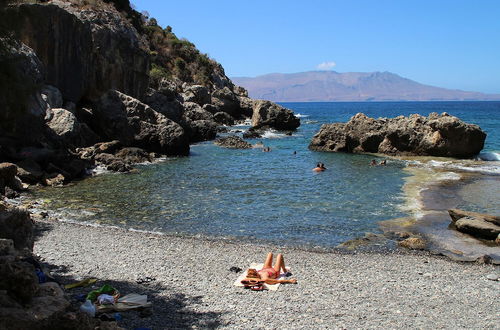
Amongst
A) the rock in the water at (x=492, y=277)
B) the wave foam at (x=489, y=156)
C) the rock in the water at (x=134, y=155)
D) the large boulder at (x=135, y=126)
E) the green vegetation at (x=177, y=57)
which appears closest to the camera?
the rock in the water at (x=492, y=277)

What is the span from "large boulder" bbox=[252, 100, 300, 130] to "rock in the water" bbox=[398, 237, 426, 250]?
49.4 m

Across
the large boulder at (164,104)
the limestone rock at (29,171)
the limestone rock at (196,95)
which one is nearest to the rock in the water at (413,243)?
the limestone rock at (29,171)

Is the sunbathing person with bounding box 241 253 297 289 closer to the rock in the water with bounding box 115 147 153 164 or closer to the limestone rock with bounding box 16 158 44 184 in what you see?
the limestone rock with bounding box 16 158 44 184

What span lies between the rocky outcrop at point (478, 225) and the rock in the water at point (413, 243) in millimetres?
2360

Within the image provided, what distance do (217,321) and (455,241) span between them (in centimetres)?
1075

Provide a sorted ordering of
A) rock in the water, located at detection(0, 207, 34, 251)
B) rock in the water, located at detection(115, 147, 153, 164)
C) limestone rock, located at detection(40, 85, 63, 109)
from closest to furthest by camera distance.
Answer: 1. rock in the water, located at detection(0, 207, 34, 251)
2. limestone rock, located at detection(40, 85, 63, 109)
3. rock in the water, located at detection(115, 147, 153, 164)

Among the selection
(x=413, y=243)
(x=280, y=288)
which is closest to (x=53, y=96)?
(x=413, y=243)

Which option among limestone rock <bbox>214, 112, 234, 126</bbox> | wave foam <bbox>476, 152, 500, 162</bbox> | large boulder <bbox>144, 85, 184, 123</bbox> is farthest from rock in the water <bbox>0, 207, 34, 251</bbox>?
limestone rock <bbox>214, 112, 234, 126</bbox>

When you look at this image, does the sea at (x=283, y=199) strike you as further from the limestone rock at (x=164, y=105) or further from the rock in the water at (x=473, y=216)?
the limestone rock at (x=164, y=105)

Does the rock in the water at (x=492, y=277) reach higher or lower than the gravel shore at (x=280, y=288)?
lower

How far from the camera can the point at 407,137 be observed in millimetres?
40938

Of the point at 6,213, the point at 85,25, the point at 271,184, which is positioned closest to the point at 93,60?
the point at 85,25

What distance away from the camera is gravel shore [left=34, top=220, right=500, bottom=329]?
9.36 meters

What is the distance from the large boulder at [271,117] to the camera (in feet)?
213
